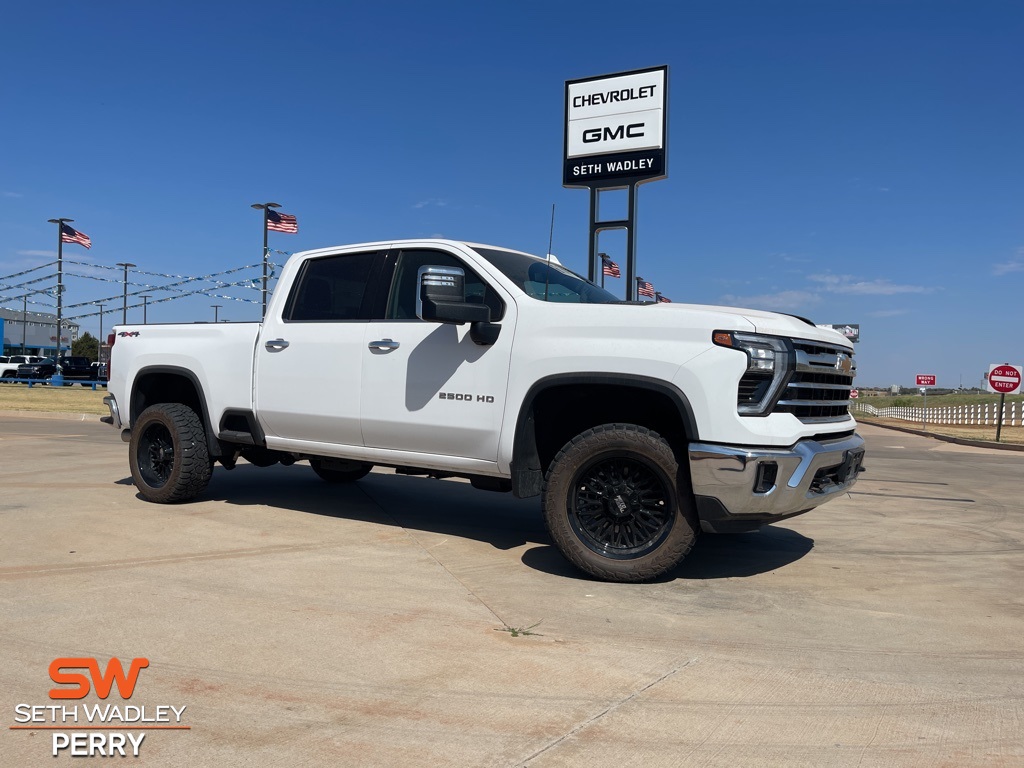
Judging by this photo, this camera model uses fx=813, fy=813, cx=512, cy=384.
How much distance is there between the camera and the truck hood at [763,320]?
4434mm

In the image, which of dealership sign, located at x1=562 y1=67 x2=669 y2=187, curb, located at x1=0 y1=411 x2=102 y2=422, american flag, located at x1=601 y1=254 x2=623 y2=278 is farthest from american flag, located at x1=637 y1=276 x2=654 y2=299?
curb, located at x1=0 y1=411 x2=102 y2=422

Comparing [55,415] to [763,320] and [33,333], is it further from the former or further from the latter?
[33,333]

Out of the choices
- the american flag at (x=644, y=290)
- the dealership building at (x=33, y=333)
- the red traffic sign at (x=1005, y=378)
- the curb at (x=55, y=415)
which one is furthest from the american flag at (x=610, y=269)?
the dealership building at (x=33, y=333)

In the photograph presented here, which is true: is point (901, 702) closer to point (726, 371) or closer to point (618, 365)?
point (726, 371)

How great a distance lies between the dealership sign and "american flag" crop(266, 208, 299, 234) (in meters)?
19.1

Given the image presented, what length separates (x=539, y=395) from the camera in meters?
4.98

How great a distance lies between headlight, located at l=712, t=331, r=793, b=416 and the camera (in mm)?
4348

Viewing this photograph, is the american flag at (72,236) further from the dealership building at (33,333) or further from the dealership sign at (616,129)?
the dealership building at (33,333)

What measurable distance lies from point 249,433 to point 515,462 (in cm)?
256

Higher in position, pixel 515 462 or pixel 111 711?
pixel 515 462

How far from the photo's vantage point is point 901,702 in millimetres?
3094

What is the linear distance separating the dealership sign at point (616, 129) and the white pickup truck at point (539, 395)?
1074 centimetres

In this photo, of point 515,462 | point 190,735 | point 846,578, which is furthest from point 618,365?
point 190,735

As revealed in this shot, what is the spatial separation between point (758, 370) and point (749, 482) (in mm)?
597
